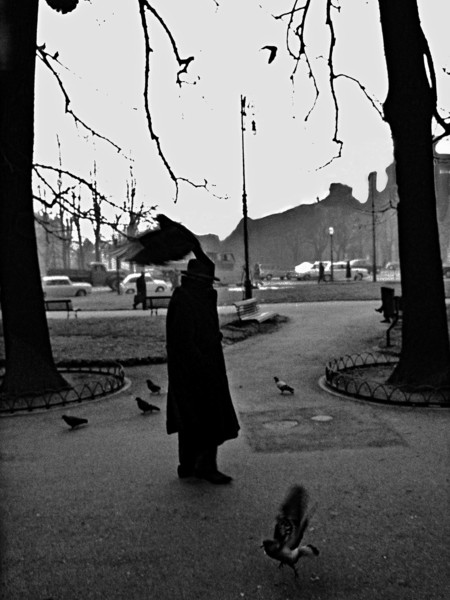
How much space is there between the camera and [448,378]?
7695 mm

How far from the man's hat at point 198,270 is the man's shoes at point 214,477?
5.18 ft

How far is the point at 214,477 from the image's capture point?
15.0 ft

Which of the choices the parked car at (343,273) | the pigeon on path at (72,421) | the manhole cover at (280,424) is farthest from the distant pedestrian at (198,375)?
the parked car at (343,273)

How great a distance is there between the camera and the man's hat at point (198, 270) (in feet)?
14.6

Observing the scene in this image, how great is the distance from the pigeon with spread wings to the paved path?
72.2 inches

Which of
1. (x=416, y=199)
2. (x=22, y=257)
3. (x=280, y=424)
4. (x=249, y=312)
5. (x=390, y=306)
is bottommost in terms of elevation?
(x=280, y=424)

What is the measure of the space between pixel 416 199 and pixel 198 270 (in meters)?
4.69

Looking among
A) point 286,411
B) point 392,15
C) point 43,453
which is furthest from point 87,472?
point 392,15

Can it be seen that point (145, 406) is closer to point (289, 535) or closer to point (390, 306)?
point (289, 535)

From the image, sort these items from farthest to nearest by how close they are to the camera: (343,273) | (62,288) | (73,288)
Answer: (343,273)
(73,288)
(62,288)

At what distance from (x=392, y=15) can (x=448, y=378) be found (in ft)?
17.0

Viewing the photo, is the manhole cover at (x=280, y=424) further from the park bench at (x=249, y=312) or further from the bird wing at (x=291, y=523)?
the park bench at (x=249, y=312)

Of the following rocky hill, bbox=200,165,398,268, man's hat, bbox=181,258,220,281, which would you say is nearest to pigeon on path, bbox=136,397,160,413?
man's hat, bbox=181,258,220,281

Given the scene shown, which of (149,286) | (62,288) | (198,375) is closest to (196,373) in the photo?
(198,375)
